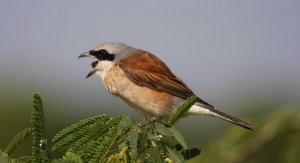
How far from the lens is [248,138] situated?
400 cm

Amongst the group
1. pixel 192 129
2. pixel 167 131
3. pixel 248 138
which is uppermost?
pixel 167 131

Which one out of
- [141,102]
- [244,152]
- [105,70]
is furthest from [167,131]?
[105,70]

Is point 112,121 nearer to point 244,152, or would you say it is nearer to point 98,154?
point 98,154

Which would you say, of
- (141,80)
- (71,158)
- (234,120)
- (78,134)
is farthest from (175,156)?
(141,80)

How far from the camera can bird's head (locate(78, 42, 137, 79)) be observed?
17.1 feet

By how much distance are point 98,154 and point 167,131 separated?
49cm

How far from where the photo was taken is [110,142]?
2.64m

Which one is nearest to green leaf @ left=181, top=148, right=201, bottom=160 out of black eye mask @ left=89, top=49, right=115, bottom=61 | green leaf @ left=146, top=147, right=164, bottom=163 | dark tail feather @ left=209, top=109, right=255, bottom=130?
green leaf @ left=146, top=147, right=164, bottom=163

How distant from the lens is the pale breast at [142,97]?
4.91m

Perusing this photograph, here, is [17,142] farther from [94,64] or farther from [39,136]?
[94,64]

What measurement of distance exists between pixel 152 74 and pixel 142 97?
0.28m

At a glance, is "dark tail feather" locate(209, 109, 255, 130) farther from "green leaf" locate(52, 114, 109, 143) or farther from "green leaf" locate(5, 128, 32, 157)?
"green leaf" locate(5, 128, 32, 157)

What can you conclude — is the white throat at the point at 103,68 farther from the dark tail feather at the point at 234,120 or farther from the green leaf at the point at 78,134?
the green leaf at the point at 78,134

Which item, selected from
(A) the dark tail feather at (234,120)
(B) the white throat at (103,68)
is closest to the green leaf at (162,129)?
(A) the dark tail feather at (234,120)
